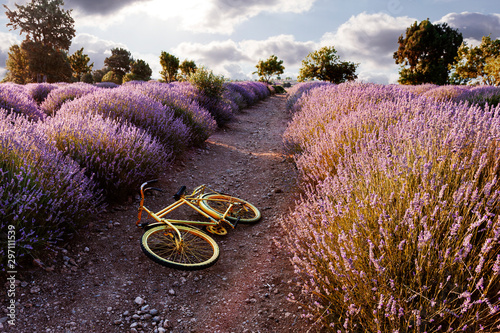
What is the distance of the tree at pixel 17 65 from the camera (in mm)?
38375

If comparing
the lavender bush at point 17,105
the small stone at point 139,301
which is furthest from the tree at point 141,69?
the small stone at point 139,301

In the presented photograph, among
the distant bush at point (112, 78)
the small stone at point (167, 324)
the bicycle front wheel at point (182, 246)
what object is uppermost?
the distant bush at point (112, 78)

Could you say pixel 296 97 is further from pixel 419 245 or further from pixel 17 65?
pixel 17 65

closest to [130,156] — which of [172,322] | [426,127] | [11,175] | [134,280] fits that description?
[11,175]

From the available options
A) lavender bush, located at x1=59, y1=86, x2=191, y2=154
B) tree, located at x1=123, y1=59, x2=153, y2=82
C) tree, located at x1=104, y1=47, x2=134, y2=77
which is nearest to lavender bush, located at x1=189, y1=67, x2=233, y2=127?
lavender bush, located at x1=59, y1=86, x2=191, y2=154

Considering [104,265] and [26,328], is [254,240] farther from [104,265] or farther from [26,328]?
[26,328]

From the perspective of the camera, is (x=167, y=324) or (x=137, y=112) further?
(x=137, y=112)

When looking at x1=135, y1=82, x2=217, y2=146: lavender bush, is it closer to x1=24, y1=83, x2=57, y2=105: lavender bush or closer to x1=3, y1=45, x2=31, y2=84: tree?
x1=24, y1=83, x2=57, y2=105: lavender bush

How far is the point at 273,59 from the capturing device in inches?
2199

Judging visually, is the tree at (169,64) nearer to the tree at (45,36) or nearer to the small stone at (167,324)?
the tree at (45,36)

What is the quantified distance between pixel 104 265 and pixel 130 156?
183 centimetres

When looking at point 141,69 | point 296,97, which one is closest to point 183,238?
point 296,97

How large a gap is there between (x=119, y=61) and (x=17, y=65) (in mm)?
18231

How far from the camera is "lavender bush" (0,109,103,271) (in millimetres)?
2598
